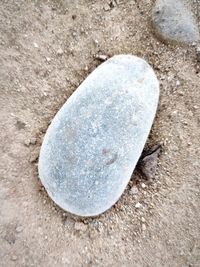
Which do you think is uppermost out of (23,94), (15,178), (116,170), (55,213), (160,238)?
(23,94)

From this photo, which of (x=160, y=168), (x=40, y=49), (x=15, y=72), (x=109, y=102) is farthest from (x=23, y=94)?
(x=160, y=168)

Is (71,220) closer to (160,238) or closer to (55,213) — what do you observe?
(55,213)

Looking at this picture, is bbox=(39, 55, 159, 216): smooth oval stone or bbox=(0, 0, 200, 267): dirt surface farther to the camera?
bbox=(0, 0, 200, 267): dirt surface

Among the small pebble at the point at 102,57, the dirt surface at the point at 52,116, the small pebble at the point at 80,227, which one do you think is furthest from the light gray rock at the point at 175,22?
the small pebble at the point at 80,227

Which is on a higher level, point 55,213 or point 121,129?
point 121,129

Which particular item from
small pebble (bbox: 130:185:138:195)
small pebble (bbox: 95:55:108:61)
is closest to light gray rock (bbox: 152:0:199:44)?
small pebble (bbox: 95:55:108:61)

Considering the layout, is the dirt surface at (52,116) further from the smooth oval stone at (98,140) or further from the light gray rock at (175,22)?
the smooth oval stone at (98,140)

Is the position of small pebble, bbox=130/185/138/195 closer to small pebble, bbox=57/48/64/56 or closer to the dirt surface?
the dirt surface

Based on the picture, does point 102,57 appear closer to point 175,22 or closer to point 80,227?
point 175,22
